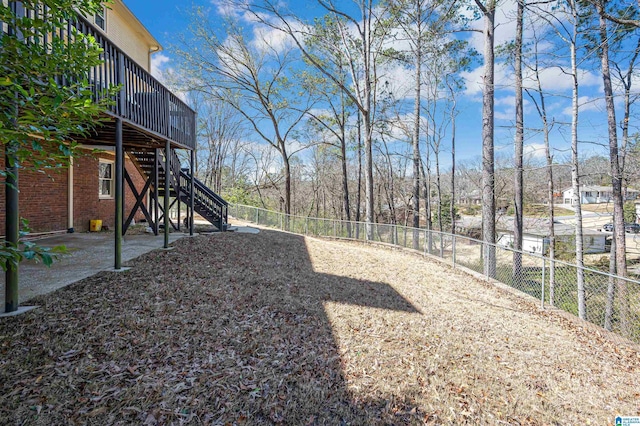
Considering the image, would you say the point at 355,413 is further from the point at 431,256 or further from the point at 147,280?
the point at 431,256

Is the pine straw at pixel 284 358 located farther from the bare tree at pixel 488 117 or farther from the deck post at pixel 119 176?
the bare tree at pixel 488 117

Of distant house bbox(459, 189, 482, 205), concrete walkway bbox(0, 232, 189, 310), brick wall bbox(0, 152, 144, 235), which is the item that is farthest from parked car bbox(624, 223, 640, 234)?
brick wall bbox(0, 152, 144, 235)

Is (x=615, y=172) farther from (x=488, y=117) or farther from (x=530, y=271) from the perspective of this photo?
(x=488, y=117)

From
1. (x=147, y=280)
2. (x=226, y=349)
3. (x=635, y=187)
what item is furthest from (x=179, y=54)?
(x=635, y=187)

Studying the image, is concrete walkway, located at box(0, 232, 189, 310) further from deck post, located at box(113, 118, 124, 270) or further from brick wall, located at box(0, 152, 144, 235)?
brick wall, located at box(0, 152, 144, 235)

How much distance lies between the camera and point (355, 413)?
2561 mm

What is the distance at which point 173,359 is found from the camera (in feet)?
9.43

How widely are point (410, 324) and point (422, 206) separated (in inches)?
1090

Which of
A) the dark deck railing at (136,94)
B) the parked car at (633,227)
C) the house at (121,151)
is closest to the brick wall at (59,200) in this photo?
the house at (121,151)

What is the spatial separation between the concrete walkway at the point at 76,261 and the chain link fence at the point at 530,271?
7.84 metres

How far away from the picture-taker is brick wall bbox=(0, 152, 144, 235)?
6.79 meters

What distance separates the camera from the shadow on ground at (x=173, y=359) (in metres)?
2.27

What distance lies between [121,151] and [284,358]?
419cm

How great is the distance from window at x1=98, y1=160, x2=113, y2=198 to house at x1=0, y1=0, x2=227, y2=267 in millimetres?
28
